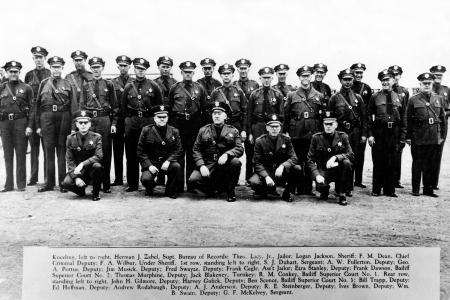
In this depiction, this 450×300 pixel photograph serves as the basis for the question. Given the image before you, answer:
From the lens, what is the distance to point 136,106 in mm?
4754

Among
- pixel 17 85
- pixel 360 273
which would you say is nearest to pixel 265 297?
pixel 360 273

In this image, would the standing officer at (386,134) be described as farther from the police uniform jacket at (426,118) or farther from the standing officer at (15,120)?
the standing officer at (15,120)

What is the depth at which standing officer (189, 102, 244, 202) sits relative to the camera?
4.38 m

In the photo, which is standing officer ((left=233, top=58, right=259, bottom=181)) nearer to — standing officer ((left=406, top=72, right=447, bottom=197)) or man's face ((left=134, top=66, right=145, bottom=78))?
man's face ((left=134, top=66, right=145, bottom=78))

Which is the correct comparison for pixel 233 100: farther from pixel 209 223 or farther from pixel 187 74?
pixel 209 223

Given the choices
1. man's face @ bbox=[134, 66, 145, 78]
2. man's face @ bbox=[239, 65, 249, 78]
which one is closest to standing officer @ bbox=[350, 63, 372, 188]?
man's face @ bbox=[239, 65, 249, 78]

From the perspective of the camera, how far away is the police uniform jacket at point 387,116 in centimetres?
459

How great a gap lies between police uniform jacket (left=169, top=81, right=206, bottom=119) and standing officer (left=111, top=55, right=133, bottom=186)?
0.53 metres

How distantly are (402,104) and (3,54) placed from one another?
3.73m

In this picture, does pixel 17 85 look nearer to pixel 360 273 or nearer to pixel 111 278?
pixel 111 278

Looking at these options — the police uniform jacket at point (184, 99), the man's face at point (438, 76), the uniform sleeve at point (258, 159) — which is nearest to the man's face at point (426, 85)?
the man's face at point (438, 76)

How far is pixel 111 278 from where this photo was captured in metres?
3.15

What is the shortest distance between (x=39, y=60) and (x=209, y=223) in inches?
101
